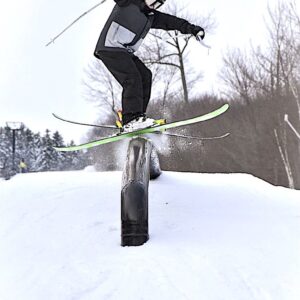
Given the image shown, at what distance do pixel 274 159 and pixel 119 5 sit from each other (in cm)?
1754

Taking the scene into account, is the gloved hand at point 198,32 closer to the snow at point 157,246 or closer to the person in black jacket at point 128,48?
the person in black jacket at point 128,48

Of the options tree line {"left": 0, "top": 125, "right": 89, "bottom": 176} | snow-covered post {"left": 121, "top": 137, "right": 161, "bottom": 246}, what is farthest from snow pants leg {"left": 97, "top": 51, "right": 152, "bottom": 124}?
tree line {"left": 0, "top": 125, "right": 89, "bottom": 176}

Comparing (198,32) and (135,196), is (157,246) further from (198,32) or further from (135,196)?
(198,32)

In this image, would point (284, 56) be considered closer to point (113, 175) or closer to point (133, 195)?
point (113, 175)

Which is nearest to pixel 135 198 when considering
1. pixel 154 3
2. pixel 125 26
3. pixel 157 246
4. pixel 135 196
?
pixel 135 196

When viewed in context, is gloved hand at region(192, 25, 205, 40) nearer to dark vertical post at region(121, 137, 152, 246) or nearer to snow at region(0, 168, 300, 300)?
dark vertical post at region(121, 137, 152, 246)

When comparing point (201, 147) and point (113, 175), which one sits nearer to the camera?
point (113, 175)

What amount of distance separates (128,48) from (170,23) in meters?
0.59

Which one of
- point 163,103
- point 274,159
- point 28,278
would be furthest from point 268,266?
point 163,103

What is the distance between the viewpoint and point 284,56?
763 inches

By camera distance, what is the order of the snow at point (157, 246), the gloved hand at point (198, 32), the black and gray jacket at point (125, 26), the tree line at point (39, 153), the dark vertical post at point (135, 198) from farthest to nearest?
1. the tree line at point (39, 153)
2. the gloved hand at point (198, 32)
3. the black and gray jacket at point (125, 26)
4. the dark vertical post at point (135, 198)
5. the snow at point (157, 246)

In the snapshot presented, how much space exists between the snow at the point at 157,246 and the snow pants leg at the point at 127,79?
2.82 ft

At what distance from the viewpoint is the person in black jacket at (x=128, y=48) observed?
3428mm

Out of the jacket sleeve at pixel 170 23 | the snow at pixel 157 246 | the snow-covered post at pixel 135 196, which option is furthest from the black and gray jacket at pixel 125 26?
the snow at pixel 157 246
